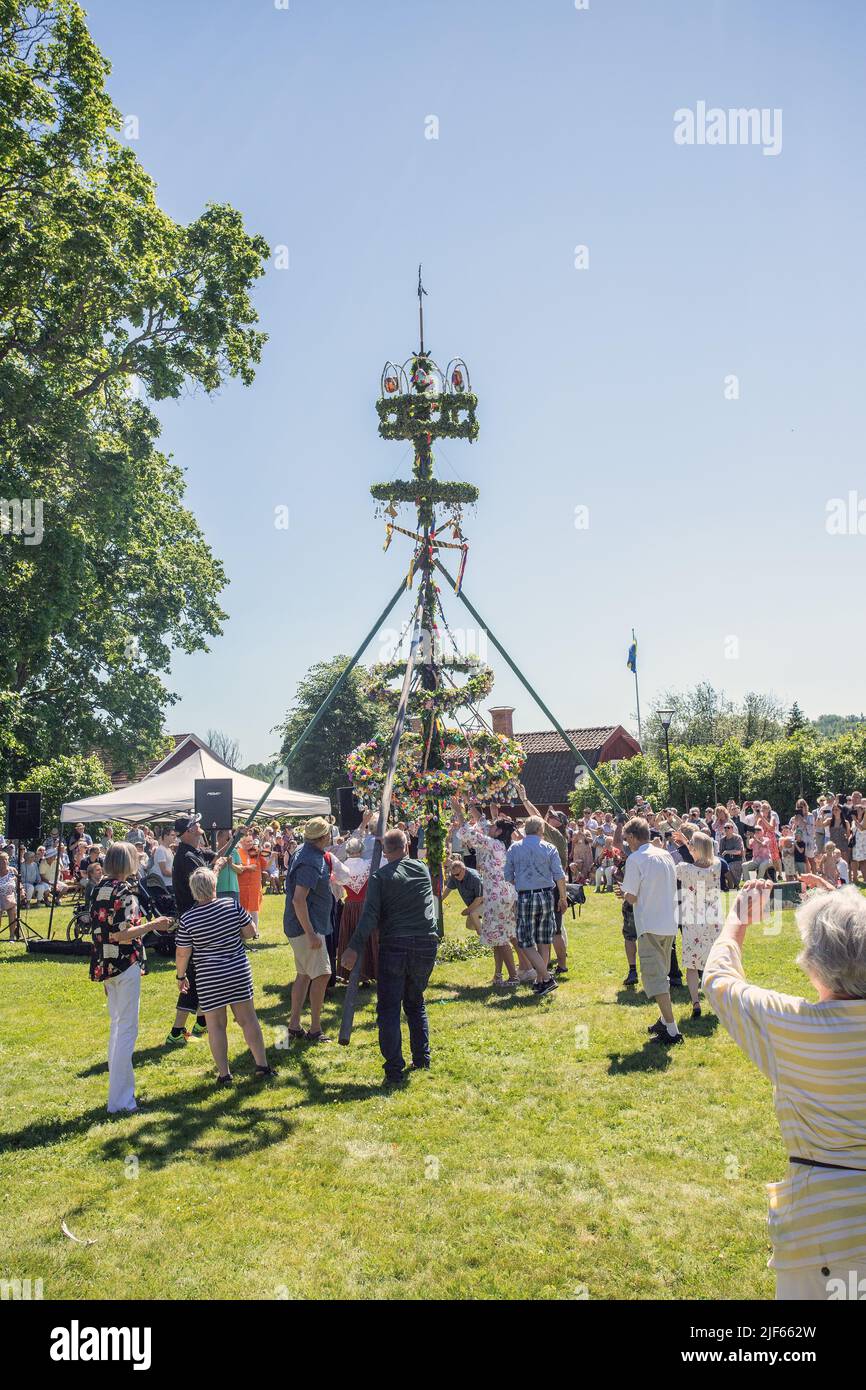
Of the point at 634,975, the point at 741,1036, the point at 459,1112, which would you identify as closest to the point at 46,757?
the point at 634,975

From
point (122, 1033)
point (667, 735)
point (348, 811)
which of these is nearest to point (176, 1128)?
point (122, 1033)

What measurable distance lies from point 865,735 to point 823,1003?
2743 centimetres

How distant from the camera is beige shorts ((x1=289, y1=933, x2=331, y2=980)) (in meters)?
8.44

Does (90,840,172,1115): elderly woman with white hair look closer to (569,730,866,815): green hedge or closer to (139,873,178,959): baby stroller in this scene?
(139,873,178,959): baby stroller

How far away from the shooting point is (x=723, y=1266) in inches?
167

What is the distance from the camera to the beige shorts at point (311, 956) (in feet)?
27.7

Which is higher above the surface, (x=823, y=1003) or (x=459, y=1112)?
(x=823, y=1003)

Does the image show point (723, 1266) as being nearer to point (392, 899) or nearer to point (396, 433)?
point (392, 899)

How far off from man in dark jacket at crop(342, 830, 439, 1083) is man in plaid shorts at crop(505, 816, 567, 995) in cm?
249

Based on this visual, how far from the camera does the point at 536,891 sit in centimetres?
989

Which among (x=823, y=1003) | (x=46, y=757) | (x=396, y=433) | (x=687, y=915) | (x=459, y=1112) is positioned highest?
(x=396, y=433)

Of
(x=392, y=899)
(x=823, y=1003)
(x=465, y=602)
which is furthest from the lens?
(x=465, y=602)
